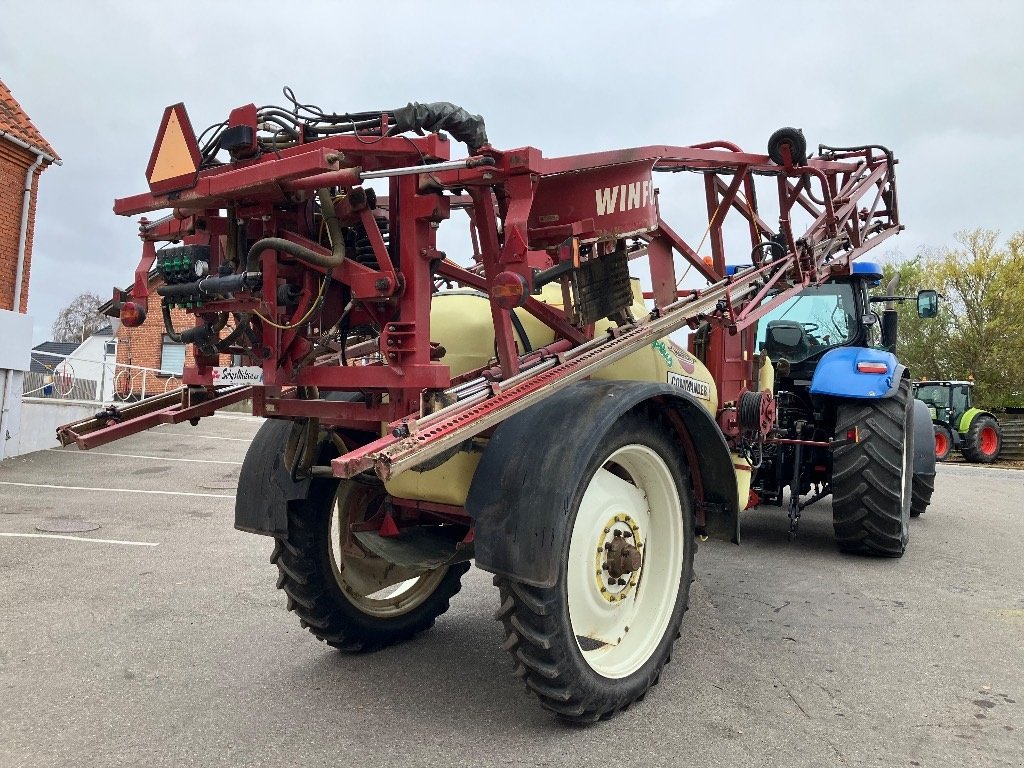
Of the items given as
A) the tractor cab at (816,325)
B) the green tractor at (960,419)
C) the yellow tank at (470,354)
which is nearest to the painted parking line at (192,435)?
the tractor cab at (816,325)

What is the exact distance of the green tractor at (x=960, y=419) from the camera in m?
18.6

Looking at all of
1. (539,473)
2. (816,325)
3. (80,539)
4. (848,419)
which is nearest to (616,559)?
(539,473)

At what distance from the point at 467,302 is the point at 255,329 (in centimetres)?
114

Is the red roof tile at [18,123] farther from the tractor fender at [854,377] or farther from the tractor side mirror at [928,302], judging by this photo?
the tractor side mirror at [928,302]

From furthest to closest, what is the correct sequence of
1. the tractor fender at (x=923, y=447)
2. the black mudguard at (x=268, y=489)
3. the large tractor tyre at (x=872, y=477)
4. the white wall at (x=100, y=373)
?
the white wall at (x=100, y=373) → the tractor fender at (x=923, y=447) → the large tractor tyre at (x=872, y=477) → the black mudguard at (x=268, y=489)

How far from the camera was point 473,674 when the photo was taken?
3.76m

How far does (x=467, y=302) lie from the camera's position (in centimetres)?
404

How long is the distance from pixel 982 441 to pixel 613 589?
63.6 ft

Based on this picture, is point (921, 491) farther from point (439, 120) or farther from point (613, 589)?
point (439, 120)

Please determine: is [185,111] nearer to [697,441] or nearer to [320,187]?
[320,187]

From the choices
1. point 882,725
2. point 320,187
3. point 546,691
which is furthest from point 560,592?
point 320,187

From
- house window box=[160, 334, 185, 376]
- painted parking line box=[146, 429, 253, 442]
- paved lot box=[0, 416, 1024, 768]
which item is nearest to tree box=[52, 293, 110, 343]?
house window box=[160, 334, 185, 376]

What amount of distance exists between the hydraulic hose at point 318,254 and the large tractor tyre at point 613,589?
46.0 inches

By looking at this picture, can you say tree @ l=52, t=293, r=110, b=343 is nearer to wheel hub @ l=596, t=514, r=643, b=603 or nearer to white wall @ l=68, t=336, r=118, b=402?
white wall @ l=68, t=336, r=118, b=402
